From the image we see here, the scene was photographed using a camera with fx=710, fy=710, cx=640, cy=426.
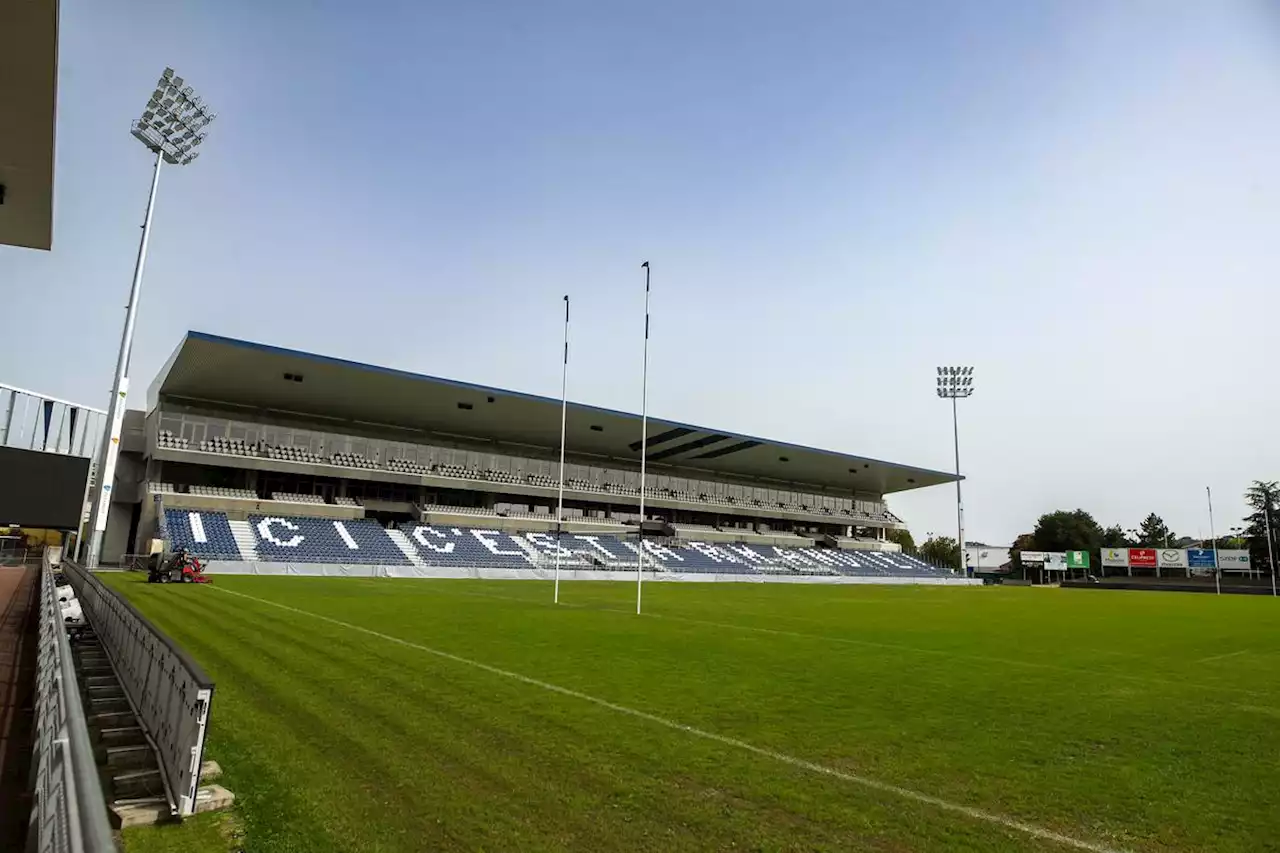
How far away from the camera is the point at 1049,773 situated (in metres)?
6.80

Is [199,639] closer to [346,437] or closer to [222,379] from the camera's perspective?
[222,379]

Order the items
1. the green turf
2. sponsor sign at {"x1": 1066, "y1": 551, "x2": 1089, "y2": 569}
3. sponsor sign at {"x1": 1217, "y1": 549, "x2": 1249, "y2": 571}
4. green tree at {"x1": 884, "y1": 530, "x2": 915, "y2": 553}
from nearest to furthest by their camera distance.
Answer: the green turf, sponsor sign at {"x1": 1217, "y1": 549, "x2": 1249, "y2": 571}, sponsor sign at {"x1": 1066, "y1": 551, "x2": 1089, "y2": 569}, green tree at {"x1": 884, "y1": 530, "x2": 915, "y2": 553}

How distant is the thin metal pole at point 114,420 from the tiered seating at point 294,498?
15.9 meters

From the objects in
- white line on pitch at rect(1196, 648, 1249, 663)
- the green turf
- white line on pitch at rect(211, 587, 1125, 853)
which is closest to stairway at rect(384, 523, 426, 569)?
the green turf

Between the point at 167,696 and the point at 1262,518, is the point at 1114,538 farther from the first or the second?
the point at 167,696

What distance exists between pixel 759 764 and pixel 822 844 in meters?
1.84

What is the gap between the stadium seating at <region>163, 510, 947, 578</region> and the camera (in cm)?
4112

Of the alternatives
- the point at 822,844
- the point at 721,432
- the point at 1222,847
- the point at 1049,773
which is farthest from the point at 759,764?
the point at 721,432

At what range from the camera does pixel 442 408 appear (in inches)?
2112

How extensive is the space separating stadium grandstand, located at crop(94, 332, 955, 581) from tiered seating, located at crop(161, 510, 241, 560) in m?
0.16

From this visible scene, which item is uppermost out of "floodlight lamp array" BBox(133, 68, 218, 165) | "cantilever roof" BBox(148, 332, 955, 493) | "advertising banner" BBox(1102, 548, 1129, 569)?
"floodlight lamp array" BBox(133, 68, 218, 165)

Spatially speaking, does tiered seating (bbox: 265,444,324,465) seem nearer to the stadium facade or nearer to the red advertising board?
the stadium facade

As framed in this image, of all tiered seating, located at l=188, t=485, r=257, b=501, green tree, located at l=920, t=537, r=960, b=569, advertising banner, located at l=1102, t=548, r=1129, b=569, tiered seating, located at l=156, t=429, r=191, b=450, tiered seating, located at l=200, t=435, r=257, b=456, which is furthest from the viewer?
green tree, located at l=920, t=537, r=960, b=569

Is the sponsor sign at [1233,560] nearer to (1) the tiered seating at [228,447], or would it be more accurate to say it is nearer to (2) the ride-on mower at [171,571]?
(2) the ride-on mower at [171,571]
